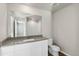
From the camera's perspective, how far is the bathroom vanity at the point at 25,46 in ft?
3.70

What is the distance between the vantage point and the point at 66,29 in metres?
1.25

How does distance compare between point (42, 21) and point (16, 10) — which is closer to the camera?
point (16, 10)

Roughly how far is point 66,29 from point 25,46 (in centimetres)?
78

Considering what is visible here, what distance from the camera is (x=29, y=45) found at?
1204mm

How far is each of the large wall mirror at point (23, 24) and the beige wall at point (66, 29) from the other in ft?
0.97

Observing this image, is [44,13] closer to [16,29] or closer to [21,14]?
[21,14]

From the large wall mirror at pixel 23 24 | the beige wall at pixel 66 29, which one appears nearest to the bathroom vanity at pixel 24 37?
A: the large wall mirror at pixel 23 24

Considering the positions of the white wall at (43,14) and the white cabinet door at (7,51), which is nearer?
the white cabinet door at (7,51)

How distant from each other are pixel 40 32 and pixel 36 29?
9 cm

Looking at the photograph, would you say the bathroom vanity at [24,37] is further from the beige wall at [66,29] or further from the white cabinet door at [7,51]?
the beige wall at [66,29]

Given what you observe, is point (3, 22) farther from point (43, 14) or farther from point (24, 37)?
point (43, 14)

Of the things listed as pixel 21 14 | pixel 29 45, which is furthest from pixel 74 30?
pixel 21 14

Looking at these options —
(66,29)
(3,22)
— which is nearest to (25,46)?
(3,22)

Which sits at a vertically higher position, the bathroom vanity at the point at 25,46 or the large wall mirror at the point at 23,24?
the large wall mirror at the point at 23,24
